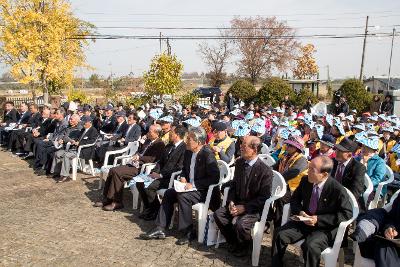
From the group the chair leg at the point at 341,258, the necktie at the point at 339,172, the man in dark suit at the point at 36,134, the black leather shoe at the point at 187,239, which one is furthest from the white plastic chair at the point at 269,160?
the man in dark suit at the point at 36,134

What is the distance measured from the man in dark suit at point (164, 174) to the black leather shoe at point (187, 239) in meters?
0.96

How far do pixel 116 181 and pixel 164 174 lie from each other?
3.23 feet

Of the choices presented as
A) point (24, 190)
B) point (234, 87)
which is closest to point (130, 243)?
point (24, 190)

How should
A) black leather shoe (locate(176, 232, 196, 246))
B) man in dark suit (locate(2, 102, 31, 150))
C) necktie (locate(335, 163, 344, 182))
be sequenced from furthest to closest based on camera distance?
man in dark suit (locate(2, 102, 31, 150)) < black leather shoe (locate(176, 232, 196, 246)) < necktie (locate(335, 163, 344, 182))

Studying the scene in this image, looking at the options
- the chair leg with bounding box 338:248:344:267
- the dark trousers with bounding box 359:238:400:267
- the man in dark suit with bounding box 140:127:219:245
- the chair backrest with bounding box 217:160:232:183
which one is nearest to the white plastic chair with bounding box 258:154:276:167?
the chair backrest with bounding box 217:160:232:183

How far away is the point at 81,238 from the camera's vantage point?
5578mm

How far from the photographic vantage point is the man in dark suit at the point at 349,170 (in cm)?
492

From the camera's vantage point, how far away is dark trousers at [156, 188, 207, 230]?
5.54 meters

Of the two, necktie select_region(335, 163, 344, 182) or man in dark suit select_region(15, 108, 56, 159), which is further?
man in dark suit select_region(15, 108, 56, 159)

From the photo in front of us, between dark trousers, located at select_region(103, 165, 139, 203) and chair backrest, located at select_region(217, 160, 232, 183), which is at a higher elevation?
chair backrest, located at select_region(217, 160, 232, 183)

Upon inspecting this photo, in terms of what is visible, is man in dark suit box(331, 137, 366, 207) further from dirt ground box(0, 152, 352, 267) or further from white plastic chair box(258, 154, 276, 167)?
white plastic chair box(258, 154, 276, 167)

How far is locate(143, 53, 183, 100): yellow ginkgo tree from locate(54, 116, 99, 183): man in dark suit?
384 inches

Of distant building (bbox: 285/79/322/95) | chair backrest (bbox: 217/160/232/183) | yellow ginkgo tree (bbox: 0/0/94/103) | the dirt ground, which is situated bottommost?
the dirt ground

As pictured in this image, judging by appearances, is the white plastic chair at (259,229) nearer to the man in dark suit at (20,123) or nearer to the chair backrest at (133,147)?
the chair backrest at (133,147)
